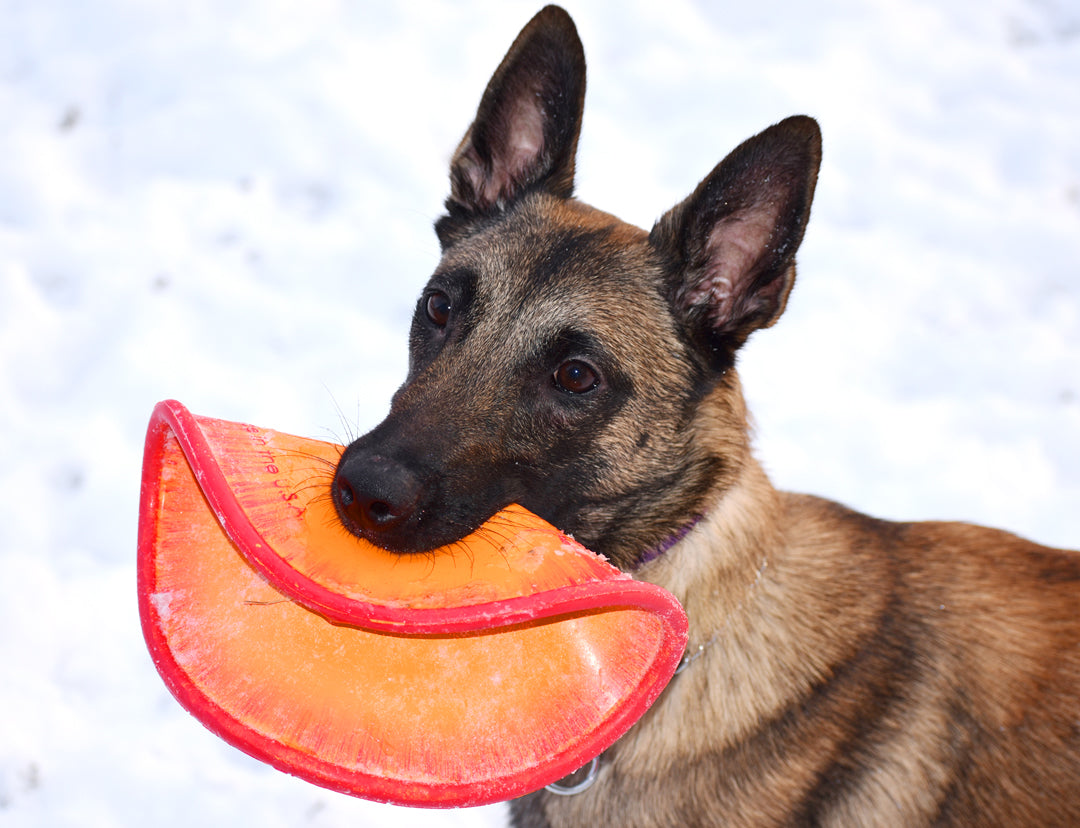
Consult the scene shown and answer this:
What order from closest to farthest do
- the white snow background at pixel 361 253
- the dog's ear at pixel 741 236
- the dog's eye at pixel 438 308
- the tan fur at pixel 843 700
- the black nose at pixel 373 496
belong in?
the black nose at pixel 373 496 → the dog's ear at pixel 741 236 → the tan fur at pixel 843 700 → the dog's eye at pixel 438 308 → the white snow background at pixel 361 253

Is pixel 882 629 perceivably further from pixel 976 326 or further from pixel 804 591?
pixel 976 326

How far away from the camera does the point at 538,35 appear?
3170 mm

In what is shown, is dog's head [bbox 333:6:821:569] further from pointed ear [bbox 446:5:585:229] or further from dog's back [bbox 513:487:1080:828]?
dog's back [bbox 513:487:1080:828]

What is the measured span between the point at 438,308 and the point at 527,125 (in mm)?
897

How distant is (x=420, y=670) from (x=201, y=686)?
55 cm

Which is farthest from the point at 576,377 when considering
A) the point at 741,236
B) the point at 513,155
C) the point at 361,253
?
the point at 361,253

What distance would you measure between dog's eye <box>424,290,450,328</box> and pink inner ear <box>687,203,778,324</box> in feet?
2.82

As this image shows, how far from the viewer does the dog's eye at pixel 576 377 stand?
9.39ft

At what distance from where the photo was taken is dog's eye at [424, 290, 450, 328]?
10.2 feet

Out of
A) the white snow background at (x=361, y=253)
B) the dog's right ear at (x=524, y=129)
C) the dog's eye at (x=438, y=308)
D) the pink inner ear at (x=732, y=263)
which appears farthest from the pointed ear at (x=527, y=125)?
the white snow background at (x=361, y=253)

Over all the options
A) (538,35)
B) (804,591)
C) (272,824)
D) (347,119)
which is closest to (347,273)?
(347,119)

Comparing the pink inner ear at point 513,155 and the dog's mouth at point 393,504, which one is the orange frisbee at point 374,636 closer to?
the dog's mouth at point 393,504

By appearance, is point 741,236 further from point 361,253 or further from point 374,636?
point 361,253

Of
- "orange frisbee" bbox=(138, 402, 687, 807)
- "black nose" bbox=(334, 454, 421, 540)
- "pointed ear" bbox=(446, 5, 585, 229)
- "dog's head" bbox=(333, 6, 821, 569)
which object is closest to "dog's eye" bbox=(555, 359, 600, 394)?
"dog's head" bbox=(333, 6, 821, 569)
